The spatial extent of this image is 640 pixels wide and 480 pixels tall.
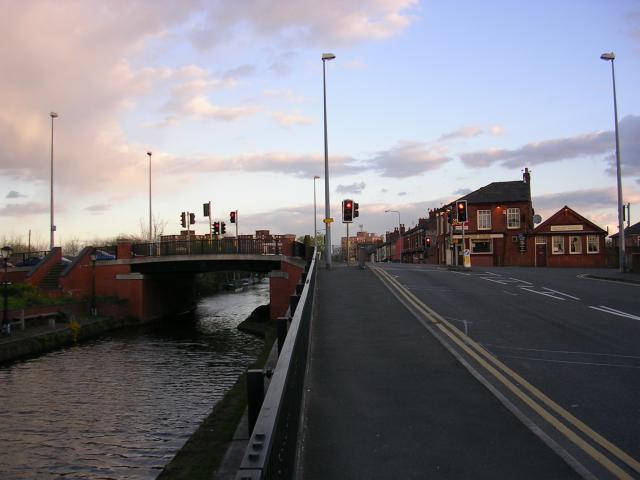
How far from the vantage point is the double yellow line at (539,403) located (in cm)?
572

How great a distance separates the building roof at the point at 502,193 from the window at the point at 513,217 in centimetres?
107

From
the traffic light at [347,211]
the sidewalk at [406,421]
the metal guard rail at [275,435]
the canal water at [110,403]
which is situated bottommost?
the canal water at [110,403]

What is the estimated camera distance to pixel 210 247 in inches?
1656

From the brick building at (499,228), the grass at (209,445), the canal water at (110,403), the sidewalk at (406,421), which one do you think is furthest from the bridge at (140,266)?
the sidewalk at (406,421)

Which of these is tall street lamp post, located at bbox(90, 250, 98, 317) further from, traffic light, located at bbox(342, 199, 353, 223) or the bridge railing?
traffic light, located at bbox(342, 199, 353, 223)

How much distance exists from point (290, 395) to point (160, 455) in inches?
300

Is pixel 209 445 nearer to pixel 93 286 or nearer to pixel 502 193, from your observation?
pixel 93 286

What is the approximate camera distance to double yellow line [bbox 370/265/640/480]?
5.72 m

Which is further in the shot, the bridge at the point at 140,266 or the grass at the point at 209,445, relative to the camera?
the bridge at the point at 140,266

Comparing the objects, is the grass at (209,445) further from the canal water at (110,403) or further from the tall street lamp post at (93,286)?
the tall street lamp post at (93,286)

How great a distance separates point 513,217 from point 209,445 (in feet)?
182

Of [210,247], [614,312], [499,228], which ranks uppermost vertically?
[499,228]

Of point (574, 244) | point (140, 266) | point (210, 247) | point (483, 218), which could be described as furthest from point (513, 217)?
point (140, 266)

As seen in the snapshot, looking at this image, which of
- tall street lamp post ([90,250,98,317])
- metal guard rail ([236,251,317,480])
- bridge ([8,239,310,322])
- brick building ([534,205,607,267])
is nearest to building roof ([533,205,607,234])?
brick building ([534,205,607,267])
